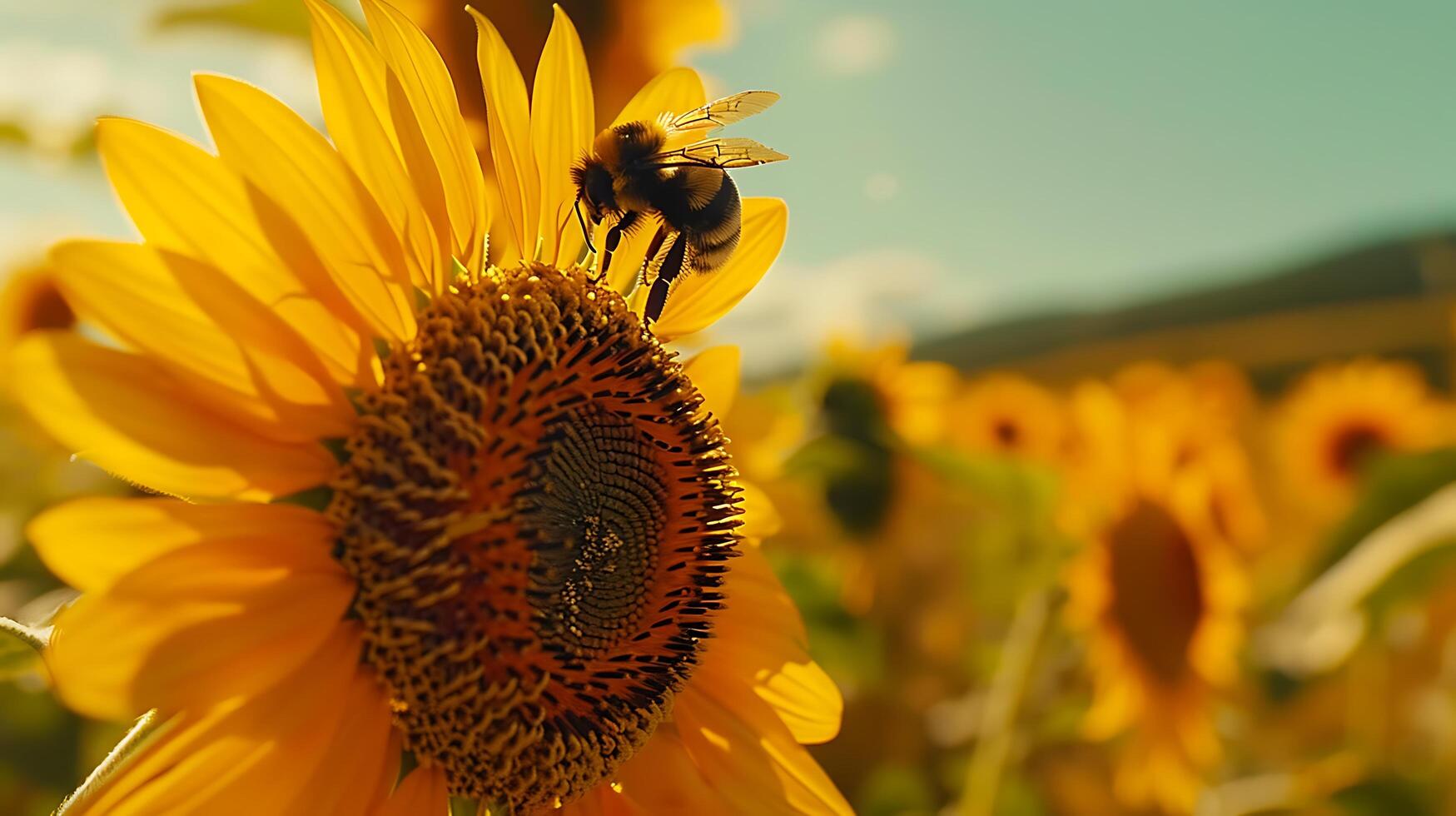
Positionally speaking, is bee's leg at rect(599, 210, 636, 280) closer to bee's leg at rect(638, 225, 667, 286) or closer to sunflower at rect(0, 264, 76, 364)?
bee's leg at rect(638, 225, 667, 286)

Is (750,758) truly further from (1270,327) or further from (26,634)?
Answer: (1270,327)

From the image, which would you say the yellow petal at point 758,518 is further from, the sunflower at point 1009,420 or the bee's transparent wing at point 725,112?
the sunflower at point 1009,420

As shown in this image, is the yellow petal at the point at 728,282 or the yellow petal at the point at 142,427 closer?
the yellow petal at the point at 142,427

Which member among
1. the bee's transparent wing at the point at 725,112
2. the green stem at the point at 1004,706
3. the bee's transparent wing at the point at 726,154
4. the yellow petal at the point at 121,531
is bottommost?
the green stem at the point at 1004,706

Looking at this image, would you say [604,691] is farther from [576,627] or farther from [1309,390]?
[1309,390]

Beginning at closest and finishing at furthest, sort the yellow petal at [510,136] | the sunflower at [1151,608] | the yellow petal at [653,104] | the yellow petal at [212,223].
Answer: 1. the yellow petal at [212,223]
2. the yellow petal at [510,136]
3. the yellow petal at [653,104]
4. the sunflower at [1151,608]

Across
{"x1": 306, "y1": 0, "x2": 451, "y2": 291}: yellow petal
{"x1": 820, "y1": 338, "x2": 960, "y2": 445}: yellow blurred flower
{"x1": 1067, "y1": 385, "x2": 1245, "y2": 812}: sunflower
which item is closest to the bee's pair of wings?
{"x1": 306, "y1": 0, "x2": 451, "y2": 291}: yellow petal

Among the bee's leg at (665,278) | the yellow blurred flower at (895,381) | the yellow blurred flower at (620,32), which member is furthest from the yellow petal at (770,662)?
the yellow blurred flower at (895,381)
